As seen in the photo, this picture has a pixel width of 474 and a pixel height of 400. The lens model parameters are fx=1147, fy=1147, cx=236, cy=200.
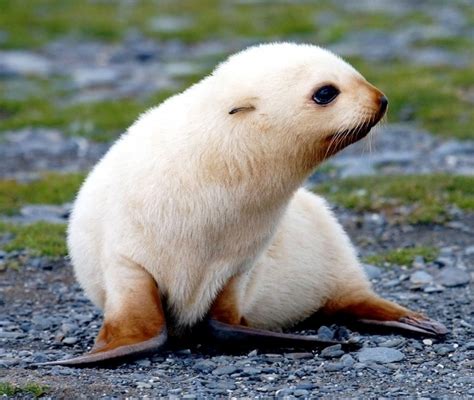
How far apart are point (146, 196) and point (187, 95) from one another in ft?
2.27

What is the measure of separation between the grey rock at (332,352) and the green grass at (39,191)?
16.5 ft

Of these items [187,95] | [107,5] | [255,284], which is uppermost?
[107,5]

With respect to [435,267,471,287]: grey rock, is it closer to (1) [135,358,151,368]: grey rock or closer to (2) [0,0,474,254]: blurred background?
(2) [0,0,474,254]: blurred background

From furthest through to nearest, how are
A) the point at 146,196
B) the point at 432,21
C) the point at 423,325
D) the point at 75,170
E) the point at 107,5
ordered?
the point at 107,5 < the point at 432,21 < the point at 75,170 < the point at 423,325 < the point at 146,196

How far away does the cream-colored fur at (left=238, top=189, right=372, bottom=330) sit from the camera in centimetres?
697

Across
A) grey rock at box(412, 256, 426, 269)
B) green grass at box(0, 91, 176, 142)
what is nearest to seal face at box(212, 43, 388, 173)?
grey rock at box(412, 256, 426, 269)

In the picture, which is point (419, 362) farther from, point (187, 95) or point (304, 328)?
point (187, 95)

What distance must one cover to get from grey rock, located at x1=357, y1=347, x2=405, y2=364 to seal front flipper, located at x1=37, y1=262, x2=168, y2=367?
1075 mm

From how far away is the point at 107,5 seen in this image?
24172 mm

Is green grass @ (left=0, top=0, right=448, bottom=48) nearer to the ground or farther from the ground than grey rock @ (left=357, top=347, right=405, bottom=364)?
farther from the ground

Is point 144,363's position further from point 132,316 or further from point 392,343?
point 392,343

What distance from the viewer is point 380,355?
623 centimetres

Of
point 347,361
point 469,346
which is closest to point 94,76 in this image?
point 469,346

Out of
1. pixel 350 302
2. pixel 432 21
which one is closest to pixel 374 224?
pixel 350 302
